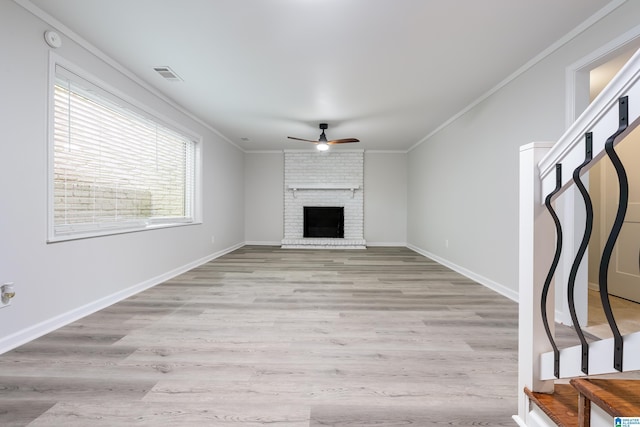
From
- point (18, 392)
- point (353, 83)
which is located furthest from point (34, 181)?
point (353, 83)

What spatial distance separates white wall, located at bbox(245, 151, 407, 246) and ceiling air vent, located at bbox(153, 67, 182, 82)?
3939 millimetres

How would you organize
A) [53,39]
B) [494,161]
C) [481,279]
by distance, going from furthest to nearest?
[481,279] → [494,161] → [53,39]

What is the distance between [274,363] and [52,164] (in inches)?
89.5

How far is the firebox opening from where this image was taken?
7090mm

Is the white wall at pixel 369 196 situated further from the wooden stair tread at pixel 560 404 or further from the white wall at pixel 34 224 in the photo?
the wooden stair tread at pixel 560 404

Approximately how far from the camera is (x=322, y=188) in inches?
278

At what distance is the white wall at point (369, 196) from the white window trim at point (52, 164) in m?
2.50

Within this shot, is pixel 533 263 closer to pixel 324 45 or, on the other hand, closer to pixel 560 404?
pixel 560 404

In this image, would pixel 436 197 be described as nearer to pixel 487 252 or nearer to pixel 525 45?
pixel 487 252

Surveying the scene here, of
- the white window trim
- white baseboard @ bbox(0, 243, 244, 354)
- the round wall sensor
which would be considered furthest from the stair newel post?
the round wall sensor

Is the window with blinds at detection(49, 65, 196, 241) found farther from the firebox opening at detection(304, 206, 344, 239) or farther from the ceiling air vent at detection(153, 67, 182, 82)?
the firebox opening at detection(304, 206, 344, 239)

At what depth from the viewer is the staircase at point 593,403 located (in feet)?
2.81

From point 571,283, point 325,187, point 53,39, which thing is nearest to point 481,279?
point 571,283

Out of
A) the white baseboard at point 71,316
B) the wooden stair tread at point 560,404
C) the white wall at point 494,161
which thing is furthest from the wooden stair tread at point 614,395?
the white baseboard at point 71,316
